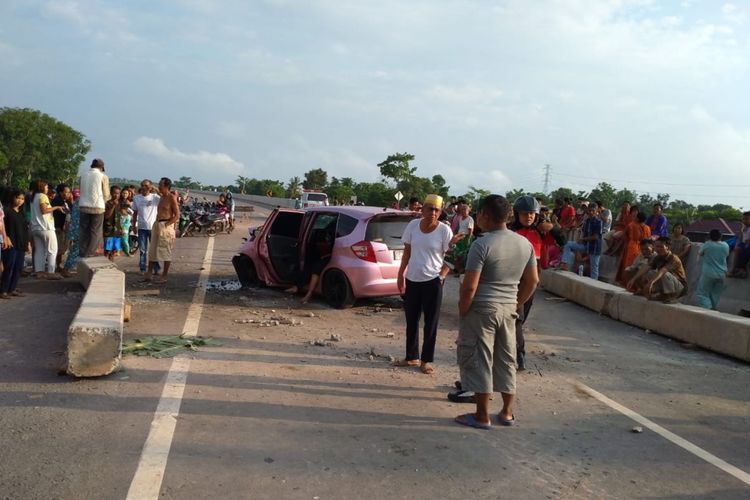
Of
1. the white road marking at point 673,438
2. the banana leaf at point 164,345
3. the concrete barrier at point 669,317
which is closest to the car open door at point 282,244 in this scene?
the banana leaf at point 164,345

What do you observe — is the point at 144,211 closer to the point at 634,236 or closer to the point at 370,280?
the point at 370,280

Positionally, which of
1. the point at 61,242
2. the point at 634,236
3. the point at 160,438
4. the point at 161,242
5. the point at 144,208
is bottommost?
the point at 160,438

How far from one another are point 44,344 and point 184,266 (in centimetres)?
735

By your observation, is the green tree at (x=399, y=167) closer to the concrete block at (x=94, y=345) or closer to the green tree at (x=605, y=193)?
the green tree at (x=605, y=193)

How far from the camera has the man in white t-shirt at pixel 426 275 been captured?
6.75 m

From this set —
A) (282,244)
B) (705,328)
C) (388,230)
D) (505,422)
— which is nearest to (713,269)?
(705,328)

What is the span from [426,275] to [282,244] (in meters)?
4.73

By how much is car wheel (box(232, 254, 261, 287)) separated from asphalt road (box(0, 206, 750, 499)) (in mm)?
2864

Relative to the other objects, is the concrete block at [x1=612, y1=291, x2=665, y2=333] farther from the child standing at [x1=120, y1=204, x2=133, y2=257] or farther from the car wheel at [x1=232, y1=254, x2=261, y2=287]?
the child standing at [x1=120, y1=204, x2=133, y2=257]

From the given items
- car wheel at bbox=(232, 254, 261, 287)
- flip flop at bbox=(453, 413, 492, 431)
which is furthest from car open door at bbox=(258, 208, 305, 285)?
flip flop at bbox=(453, 413, 492, 431)

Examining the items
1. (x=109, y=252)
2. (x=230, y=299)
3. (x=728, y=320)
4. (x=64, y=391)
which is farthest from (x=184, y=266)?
(x=728, y=320)

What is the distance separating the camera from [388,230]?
9.90 m

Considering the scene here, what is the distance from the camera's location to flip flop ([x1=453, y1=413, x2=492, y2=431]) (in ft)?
16.9

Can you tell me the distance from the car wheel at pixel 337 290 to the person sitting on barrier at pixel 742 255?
759 centimetres
